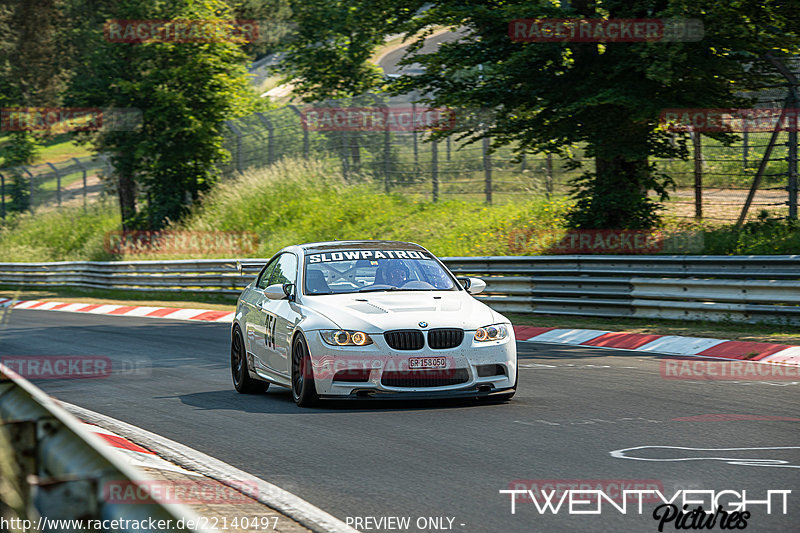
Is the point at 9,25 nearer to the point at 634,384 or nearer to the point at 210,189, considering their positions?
the point at 210,189

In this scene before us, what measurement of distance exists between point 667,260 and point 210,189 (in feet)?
80.4

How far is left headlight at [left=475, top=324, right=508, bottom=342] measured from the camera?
923 cm

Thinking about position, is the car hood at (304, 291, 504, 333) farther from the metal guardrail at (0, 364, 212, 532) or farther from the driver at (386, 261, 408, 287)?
the metal guardrail at (0, 364, 212, 532)

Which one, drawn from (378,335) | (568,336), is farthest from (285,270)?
(568,336)

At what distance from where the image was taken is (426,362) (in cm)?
898

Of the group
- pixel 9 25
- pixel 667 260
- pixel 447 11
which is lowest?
pixel 667 260

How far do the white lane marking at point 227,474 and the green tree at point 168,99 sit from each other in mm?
28024

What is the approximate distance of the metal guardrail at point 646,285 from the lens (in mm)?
14289

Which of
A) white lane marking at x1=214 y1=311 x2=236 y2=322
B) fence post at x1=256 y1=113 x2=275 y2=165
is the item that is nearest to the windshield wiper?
white lane marking at x1=214 y1=311 x2=236 y2=322

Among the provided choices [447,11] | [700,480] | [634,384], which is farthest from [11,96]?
[700,480]

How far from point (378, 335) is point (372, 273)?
1.53 m

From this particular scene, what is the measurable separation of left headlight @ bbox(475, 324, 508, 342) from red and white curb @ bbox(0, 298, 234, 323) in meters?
13.4

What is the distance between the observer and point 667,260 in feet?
52.4

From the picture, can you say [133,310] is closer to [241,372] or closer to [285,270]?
[241,372]
